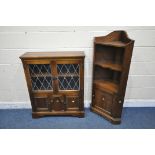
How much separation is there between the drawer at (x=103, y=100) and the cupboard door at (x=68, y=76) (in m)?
0.37

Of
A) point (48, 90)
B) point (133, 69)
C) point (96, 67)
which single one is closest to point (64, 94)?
point (48, 90)

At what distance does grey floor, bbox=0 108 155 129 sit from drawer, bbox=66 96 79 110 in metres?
0.20

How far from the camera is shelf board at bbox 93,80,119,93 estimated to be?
2.42 meters

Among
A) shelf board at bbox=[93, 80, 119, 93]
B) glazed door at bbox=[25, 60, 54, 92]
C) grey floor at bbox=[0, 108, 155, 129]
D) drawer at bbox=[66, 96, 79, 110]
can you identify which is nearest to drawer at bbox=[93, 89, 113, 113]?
shelf board at bbox=[93, 80, 119, 93]

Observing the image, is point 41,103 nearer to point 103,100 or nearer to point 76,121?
point 76,121

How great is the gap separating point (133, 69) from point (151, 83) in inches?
17.9

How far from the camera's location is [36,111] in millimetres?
2686

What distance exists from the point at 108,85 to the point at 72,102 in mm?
659

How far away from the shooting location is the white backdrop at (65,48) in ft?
7.99

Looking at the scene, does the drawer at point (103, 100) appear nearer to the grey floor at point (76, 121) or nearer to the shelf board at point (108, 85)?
the shelf board at point (108, 85)

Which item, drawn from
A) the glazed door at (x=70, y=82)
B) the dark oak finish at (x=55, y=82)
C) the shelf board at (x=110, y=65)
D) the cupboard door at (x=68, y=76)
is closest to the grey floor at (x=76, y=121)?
the dark oak finish at (x=55, y=82)

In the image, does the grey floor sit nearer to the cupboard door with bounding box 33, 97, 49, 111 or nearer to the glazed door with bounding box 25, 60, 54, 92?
the cupboard door with bounding box 33, 97, 49, 111

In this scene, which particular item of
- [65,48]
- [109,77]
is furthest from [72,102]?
[65,48]

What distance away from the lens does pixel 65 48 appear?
100 inches
